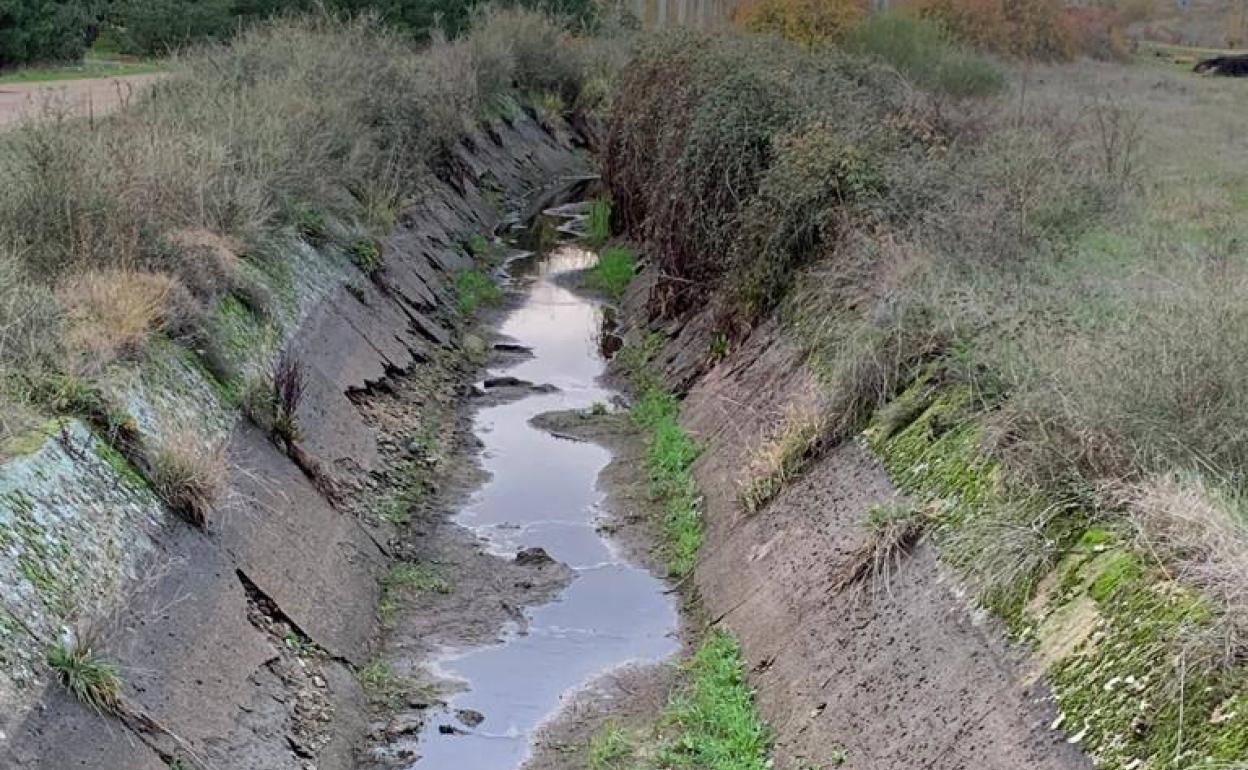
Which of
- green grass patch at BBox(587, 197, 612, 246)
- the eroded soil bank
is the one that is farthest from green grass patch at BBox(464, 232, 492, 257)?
the eroded soil bank

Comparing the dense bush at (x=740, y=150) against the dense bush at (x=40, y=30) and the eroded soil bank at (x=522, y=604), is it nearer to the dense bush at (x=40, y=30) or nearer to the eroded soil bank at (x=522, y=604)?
the eroded soil bank at (x=522, y=604)

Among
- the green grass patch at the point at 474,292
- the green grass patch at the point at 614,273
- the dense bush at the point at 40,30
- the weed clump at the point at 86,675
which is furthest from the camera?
the dense bush at the point at 40,30

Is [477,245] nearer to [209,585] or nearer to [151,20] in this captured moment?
[209,585]

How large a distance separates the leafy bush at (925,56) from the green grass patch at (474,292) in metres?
8.47

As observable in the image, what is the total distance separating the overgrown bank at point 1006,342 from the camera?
5.88 meters

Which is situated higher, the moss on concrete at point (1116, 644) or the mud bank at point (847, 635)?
the moss on concrete at point (1116, 644)

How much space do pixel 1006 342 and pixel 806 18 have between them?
71.4ft

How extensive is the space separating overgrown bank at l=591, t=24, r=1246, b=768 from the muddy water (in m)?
1.20

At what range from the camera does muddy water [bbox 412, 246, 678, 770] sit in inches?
334

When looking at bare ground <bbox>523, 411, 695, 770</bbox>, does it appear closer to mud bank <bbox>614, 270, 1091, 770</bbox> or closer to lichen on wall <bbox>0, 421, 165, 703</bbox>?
mud bank <bbox>614, 270, 1091, 770</bbox>

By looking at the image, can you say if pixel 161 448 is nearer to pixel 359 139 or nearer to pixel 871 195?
pixel 871 195

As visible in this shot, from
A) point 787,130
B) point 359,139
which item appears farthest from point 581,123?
point 787,130

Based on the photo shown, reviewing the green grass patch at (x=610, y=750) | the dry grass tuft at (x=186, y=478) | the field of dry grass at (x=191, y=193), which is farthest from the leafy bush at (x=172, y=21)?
the green grass patch at (x=610, y=750)

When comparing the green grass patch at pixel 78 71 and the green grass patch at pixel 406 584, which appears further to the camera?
the green grass patch at pixel 78 71
